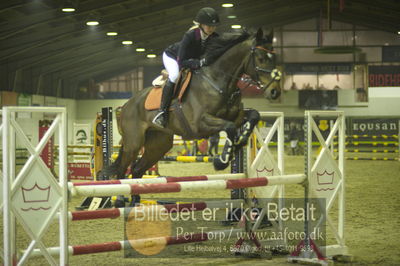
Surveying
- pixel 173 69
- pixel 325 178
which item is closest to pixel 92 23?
pixel 173 69

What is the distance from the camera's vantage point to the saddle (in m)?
5.34

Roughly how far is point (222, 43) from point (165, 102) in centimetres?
79

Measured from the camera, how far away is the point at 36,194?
3352 millimetres

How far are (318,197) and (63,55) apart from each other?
55.5 feet

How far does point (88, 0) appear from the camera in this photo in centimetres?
1395

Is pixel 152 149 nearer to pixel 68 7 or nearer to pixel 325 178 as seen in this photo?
pixel 325 178

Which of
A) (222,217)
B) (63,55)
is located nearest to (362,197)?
(222,217)

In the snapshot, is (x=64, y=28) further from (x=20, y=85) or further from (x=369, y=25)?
(x=369, y=25)

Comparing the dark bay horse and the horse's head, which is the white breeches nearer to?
the dark bay horse

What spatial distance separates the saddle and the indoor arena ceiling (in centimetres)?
791

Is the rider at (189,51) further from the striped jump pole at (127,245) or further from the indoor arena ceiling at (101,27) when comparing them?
the indoor arena ceiling at (101,27)

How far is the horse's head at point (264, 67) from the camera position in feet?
15.2

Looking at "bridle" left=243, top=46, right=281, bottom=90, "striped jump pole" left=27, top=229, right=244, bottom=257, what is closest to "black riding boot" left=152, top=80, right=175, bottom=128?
"bridle" left=243, top=46, right=281, bottom=90

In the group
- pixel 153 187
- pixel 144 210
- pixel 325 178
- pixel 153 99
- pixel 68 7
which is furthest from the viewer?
pixel 68 7
